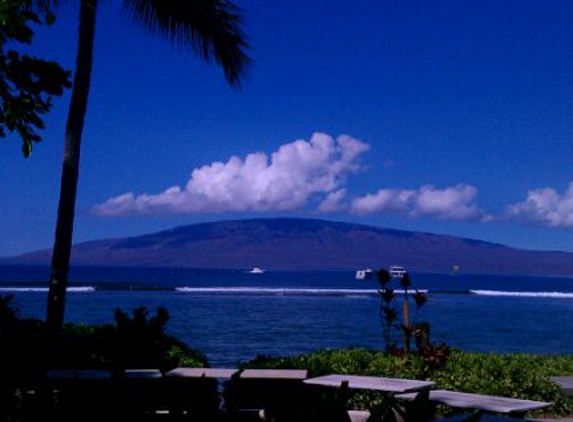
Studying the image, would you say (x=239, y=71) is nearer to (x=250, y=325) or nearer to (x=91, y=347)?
(x=91, y=347)

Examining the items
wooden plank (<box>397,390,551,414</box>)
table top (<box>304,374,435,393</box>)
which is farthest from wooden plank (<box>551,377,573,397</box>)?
wooden plank (<box>397,390,551,414</box>)

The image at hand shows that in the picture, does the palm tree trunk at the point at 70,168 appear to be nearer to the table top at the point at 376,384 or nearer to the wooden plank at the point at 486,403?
the table top at the point at 376,384

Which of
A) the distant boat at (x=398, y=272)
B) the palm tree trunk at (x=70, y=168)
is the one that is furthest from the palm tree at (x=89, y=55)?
the distant boat at (x=398, y=272)

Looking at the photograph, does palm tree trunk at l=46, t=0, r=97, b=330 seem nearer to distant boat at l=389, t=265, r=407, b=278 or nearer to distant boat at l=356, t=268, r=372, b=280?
distant boat at l=389, t=265, r=407, b=278

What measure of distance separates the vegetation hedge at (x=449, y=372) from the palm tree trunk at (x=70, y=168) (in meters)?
3.13

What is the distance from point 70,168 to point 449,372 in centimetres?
644

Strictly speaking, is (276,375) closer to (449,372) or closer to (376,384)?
(376,384)

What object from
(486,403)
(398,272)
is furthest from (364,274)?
(486,403)

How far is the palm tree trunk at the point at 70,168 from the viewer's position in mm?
11742

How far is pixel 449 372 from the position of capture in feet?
35.3

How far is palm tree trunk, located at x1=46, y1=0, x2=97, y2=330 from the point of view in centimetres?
1174

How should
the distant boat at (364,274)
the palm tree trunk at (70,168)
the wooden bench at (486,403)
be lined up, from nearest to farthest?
the wooden bench at (486,403), the palm tree trunk at (70,168), the distant boat at (364,274)

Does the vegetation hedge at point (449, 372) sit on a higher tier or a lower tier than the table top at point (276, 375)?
lower

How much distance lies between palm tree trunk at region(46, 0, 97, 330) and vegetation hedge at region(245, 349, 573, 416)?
3.13 meters
